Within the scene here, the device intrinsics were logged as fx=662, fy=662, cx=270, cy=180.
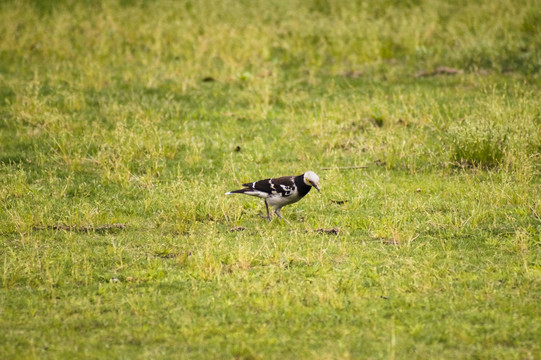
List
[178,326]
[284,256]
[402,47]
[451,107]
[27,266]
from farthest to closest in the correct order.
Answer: [402,47]
[451,107]
[284,256]
[27,266]
[178,326]

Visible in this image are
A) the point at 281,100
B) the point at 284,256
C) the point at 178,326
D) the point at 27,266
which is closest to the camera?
the point at 178,326

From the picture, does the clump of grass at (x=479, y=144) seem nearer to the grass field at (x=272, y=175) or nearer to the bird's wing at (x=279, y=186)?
the grass field at (x=272, y=175)

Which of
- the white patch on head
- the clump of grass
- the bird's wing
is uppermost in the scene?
the white patch on head

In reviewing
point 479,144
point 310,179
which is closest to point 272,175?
point 310,179

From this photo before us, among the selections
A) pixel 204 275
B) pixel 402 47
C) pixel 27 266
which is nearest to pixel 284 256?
pixel 204 275

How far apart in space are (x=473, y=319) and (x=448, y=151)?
6008 mm

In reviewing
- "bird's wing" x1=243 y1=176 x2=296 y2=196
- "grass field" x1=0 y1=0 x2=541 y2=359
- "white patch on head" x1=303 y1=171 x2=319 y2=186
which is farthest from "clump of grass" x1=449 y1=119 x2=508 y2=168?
"bird's wing" x1=243 y1=176 x2=296 y2=196

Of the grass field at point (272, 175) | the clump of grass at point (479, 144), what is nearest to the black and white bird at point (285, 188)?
the grass field at point (272, 175)

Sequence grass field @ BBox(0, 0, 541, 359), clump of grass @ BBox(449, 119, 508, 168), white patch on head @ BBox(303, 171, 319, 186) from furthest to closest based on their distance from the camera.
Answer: clump of grass @ BBox(449, 119, 508, 168) → white patch on head @ BBox(303, 171, 319, 186) → grass field @ BBox(0, 0, 541, 359)

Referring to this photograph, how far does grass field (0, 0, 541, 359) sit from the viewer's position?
654 centimetres

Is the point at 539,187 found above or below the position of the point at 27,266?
below

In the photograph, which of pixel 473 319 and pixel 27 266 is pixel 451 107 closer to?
pixel 473 319

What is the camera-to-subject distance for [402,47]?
19.9m

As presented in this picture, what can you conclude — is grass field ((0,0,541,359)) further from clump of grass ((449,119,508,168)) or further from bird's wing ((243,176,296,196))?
bird's wing ((243,176,296,196))
